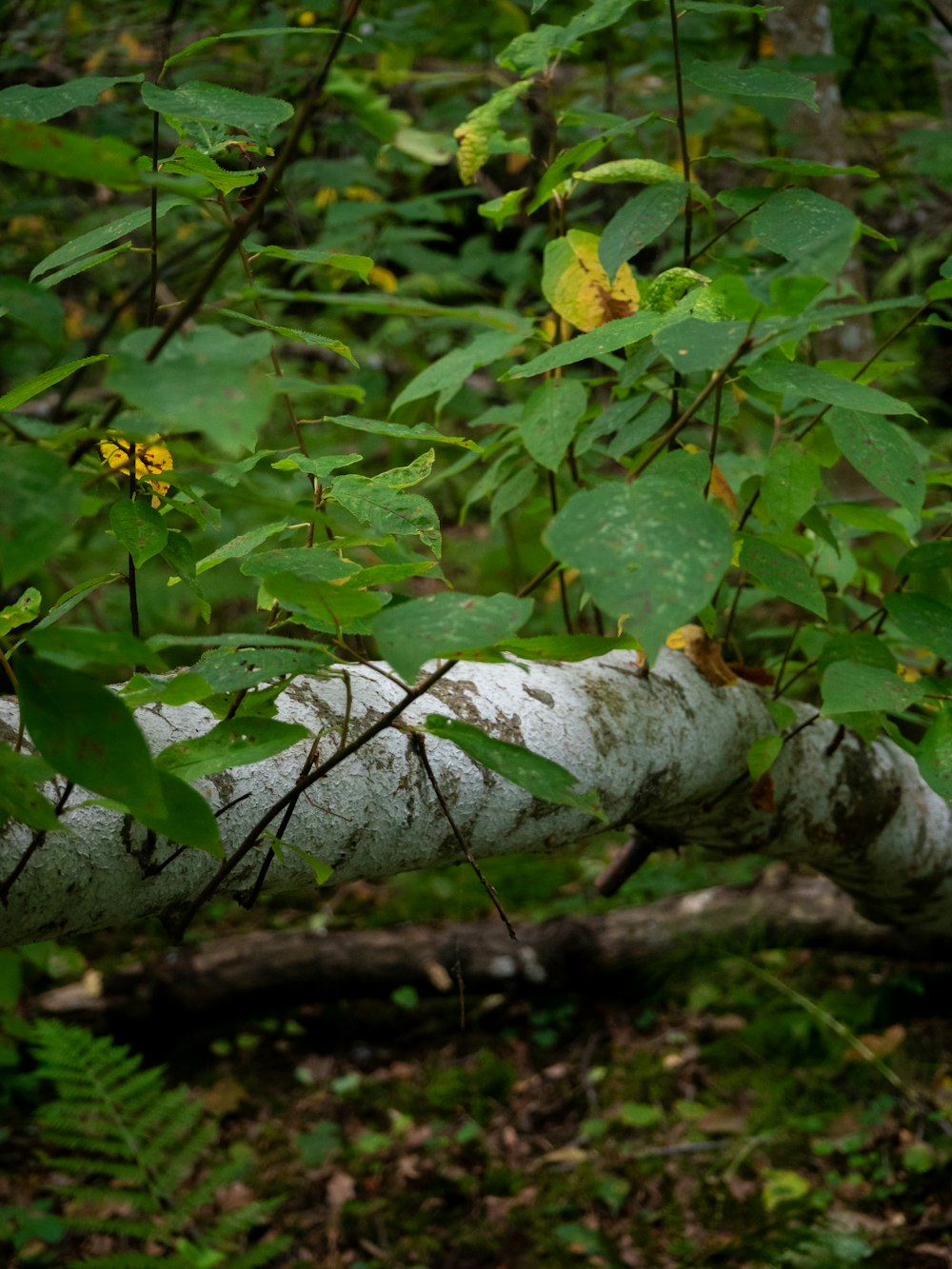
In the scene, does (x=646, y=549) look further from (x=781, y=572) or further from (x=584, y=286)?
(x=584, y=286)

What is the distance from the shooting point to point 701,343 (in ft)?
2.30

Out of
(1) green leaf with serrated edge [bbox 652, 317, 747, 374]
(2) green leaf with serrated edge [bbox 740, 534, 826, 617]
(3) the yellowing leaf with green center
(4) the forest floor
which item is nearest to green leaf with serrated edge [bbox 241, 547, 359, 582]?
(1) green leaf with serrated edge [bbox 652, 317, 747, 374]

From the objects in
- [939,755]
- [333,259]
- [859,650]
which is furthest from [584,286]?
[939,755]

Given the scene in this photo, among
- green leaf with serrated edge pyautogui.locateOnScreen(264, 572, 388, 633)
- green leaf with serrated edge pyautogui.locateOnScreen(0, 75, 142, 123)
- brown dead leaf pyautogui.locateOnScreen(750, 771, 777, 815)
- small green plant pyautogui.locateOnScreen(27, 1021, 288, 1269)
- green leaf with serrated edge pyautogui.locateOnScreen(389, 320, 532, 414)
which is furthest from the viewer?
small green plant pyautogui.locateOnScreen(27, 1021, 288, 1269)

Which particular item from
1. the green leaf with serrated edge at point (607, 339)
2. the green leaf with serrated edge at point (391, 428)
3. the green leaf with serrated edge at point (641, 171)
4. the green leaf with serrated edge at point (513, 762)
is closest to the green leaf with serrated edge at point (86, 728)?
the green leaf with serrated edge at point (513, 762)

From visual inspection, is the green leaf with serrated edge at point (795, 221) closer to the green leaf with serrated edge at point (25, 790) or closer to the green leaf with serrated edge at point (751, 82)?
the green leaf with serrated edge at point (751, 82)

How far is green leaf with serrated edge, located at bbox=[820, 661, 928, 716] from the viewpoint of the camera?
0.97m

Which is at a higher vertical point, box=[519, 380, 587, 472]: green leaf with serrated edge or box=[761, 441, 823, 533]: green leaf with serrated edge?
box=[519, 380, 587, 472]: green leaf with serrated edge

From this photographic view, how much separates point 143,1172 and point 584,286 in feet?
7.55

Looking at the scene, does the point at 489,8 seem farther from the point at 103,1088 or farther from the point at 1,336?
the point at 103,1088

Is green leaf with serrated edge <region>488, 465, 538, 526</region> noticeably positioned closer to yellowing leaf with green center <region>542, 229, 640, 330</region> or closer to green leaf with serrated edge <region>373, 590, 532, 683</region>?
yellowing leaf with green center <region>542, 229, 640, 330</region>

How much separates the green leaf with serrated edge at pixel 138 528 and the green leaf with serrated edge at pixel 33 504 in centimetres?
37

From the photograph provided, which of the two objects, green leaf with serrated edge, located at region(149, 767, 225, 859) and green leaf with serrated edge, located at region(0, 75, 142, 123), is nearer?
green leaf with serrated edge, located at region(149, 767, 225, 859)

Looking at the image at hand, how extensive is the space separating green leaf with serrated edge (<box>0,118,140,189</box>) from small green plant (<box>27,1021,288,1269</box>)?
7.45ft
